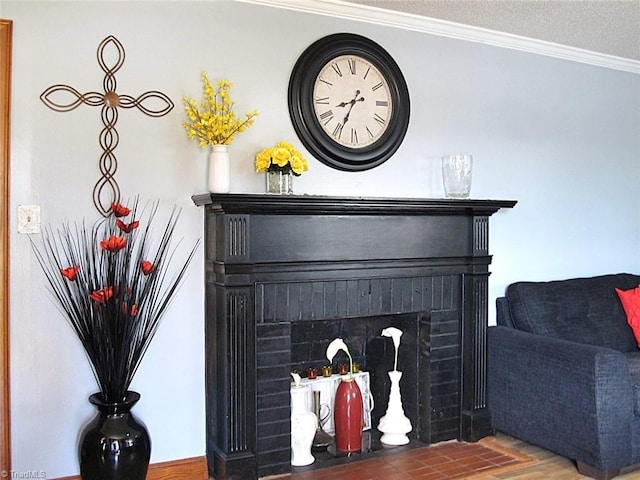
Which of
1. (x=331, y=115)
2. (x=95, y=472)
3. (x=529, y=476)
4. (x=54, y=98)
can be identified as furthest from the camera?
(x=331, y=115)

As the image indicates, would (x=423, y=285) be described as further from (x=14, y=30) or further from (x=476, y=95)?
(x=14, y=30)

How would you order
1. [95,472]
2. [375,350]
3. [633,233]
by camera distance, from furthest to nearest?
[633,233] < [375,350] < [95,472]

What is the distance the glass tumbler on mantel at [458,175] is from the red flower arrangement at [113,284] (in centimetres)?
144

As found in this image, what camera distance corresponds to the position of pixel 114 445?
Answer: 245cm

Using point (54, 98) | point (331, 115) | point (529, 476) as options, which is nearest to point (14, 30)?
point (54, 98)

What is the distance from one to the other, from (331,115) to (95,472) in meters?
2.00

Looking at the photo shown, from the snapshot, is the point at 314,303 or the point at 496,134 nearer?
the point at 314,303

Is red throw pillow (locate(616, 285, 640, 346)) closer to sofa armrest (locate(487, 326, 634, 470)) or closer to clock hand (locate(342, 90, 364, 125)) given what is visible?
sofa armrest (locate(487, 326, 634, 470))

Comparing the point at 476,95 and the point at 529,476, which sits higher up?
the point at 476,95

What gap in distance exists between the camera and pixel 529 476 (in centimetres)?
287

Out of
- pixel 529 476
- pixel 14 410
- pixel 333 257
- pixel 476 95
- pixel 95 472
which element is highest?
pixel 476 95

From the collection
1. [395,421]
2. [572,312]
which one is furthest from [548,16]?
[395,421]

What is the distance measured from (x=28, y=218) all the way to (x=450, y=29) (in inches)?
96.9

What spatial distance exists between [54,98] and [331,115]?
133 centimetres
